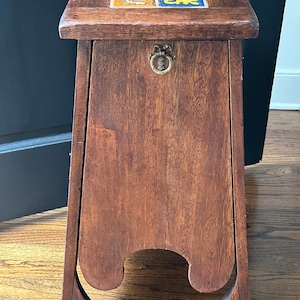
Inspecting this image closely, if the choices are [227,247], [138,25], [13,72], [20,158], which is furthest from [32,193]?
[138,25]

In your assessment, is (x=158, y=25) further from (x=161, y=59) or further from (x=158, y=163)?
(x=158, y=163)

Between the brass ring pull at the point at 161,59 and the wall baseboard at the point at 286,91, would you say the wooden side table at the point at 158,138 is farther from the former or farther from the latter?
the wall baseboard at the point at 286,91

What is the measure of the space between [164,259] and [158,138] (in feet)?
1.46

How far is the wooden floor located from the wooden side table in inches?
6.7

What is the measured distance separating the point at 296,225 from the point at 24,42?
76 centimetres

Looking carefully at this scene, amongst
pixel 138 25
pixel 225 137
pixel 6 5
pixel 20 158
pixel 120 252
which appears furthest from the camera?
pixel 20 158

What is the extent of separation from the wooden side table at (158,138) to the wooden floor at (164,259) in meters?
0.17

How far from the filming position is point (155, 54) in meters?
0.80

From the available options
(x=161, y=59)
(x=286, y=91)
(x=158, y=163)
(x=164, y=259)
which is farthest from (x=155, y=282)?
(x=286, y=91)

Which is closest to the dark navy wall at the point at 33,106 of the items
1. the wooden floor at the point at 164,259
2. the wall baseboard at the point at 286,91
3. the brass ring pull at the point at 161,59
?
the wooden floor at the point at 164,259

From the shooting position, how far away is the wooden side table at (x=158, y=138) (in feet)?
2.56

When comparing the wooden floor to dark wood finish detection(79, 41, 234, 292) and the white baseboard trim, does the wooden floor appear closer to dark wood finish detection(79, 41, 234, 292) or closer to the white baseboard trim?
dark wood finish detection(79, 41, 234, 292)

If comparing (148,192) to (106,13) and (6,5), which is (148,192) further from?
(6,5)

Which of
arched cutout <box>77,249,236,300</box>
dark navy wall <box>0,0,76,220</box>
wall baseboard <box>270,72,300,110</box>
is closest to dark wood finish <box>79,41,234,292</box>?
arched cutout <box>77,249,236,300</box>
